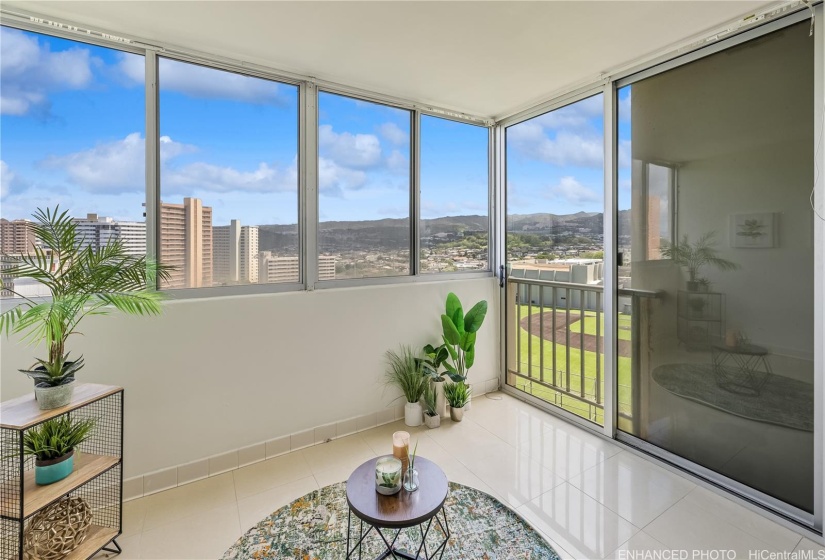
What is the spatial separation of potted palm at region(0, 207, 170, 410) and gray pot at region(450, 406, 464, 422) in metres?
2.12

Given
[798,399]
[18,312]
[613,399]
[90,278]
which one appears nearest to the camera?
[18,312]

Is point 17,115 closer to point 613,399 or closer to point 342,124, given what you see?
point 342,124

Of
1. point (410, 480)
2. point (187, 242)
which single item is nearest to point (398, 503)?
point (410, 480)

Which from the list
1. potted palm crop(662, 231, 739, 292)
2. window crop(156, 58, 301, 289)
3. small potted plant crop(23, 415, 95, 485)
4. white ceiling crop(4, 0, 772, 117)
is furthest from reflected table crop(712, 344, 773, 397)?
small potted plant crop(23, 415, 95, 485)

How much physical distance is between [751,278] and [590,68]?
1584 millimetres

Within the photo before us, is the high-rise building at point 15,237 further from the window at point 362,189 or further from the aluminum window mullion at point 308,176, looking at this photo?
the window at point 362,189

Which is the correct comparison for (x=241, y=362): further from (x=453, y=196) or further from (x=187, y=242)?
(x=453, y=196)

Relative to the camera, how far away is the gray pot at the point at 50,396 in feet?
5.02

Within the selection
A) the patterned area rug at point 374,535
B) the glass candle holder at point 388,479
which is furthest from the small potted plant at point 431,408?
the glass candle holder at point 388,479

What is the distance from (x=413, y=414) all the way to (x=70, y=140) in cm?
267

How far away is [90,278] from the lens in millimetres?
1648

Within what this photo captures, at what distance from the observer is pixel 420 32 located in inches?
80.8

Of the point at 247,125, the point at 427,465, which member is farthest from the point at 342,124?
the point at 427,465

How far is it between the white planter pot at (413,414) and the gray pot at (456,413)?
0.86 feet
